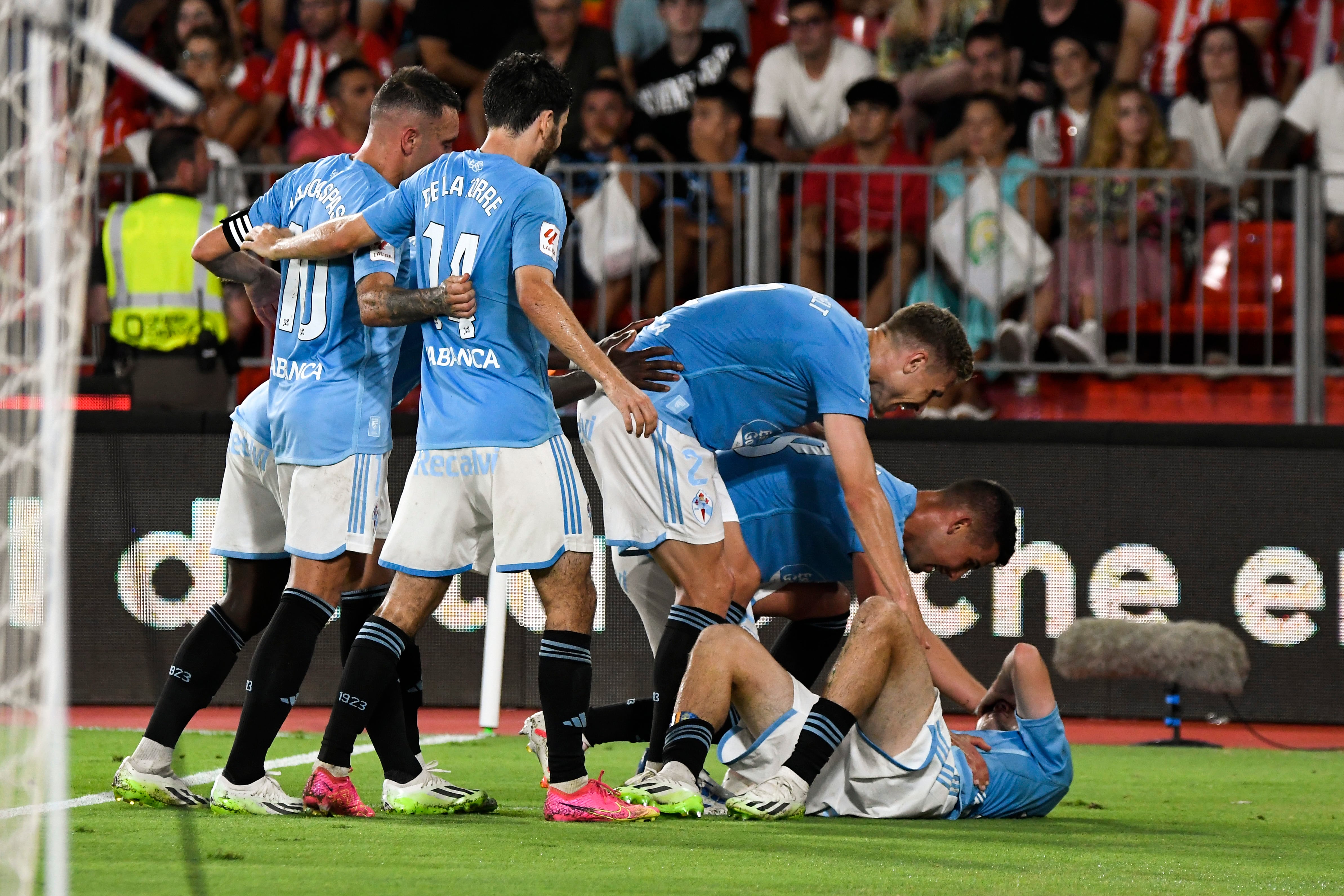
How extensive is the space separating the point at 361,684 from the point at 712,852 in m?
1.16

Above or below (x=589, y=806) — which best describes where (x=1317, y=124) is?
above

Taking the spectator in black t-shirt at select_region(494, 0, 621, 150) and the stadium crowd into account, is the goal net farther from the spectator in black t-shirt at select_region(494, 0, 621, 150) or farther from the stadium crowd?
the spectator in black t-shirt at select_region(494, 0, 621, 150)

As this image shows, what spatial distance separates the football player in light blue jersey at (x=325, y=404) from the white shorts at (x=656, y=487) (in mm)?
763

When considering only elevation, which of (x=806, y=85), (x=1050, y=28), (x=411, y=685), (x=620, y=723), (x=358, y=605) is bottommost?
(x=620, y=723)

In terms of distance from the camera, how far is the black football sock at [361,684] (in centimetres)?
488

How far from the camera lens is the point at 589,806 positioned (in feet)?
16.2

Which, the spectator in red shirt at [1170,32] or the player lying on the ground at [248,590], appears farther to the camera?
the spectator in red shirt at [1170,32]

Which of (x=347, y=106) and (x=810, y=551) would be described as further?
(x=347, y=106)

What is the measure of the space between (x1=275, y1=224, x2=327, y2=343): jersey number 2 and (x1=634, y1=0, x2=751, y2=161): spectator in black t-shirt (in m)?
6.13

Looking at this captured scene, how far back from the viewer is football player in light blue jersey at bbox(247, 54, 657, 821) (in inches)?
192

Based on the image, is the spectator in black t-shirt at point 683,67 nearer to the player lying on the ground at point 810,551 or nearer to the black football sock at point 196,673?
the player lying on the ground at point 810,551

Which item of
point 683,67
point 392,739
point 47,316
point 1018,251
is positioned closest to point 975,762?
point 392,739

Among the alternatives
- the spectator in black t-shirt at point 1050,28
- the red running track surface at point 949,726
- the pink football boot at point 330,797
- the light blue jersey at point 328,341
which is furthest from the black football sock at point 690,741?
the spectator in black t-shirt at point 1050,28

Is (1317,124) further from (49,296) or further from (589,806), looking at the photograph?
(49,296)
